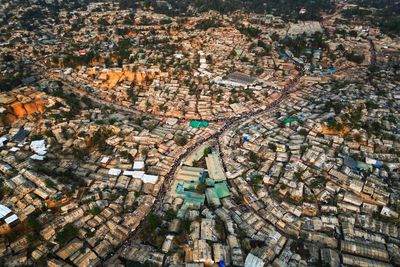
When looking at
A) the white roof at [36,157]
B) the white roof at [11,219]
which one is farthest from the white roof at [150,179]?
the white roof at [36,157]

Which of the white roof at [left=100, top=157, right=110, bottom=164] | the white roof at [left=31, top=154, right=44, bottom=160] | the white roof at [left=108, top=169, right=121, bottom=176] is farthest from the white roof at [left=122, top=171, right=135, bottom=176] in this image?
the white roof at [left=31, top=154, right=44, bottom=160]

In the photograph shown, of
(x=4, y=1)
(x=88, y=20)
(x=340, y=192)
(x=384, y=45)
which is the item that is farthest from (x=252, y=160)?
(x=4, y=1)

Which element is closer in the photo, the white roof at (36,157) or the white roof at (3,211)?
the white roof at (3,211)

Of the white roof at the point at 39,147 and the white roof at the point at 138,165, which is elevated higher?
the white roof at the point at 39,147

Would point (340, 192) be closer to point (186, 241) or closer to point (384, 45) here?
point (186, 241)

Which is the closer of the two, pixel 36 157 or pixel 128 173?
pixel 128 173

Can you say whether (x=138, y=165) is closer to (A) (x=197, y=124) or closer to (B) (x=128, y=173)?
(B) (x=128, y=173)

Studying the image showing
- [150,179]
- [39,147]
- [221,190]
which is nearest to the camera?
[221,190]

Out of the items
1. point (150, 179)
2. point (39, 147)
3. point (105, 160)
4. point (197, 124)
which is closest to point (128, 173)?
point (150, 179)

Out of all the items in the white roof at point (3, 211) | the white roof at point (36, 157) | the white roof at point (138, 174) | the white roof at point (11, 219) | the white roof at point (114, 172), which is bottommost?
the white roof at point (138, 174)

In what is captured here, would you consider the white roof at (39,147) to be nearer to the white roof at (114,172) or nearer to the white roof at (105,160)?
the white roof at (105,160)

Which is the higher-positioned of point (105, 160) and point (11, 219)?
point (11, 219)

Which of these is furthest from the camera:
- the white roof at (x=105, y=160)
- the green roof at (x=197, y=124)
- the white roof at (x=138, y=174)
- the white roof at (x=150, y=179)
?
the green roof at (x=197, y=124)
